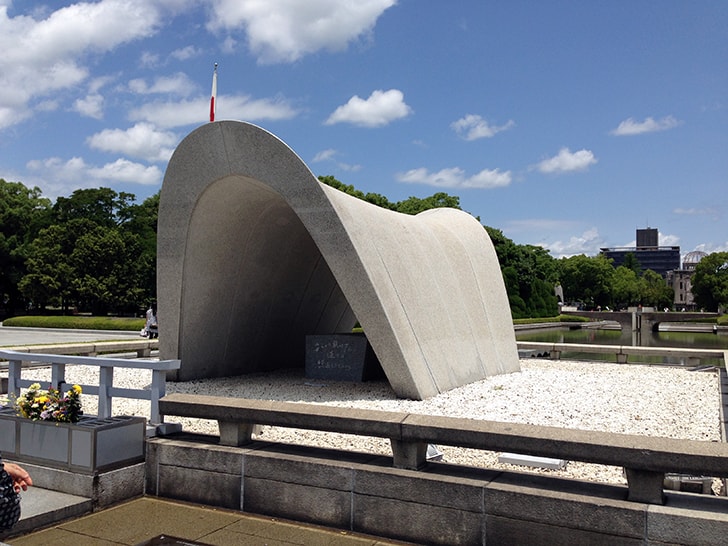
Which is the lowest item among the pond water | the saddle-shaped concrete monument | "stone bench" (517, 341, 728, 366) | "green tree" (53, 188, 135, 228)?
the pond water

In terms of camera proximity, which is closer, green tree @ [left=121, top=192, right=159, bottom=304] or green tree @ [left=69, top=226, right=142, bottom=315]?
green tree @ [left=69, top=226, right=142, bottom=315]

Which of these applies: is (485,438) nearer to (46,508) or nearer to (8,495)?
(8,495)

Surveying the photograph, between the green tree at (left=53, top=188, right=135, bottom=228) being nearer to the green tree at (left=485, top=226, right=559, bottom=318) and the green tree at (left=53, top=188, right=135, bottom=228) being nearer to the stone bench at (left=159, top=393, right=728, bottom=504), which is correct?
the green tree at (left=485, top=226, right=559, bottom=318)

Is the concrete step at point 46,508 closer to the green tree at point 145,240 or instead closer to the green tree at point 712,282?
the green tree at point 145,240

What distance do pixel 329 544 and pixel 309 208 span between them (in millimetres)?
7105

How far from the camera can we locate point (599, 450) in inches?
175

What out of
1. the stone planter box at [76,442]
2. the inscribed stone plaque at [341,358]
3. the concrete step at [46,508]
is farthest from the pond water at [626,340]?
the concrete step at [46,508]

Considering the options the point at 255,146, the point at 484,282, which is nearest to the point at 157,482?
the point at 255,146

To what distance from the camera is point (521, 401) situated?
12.0 metres

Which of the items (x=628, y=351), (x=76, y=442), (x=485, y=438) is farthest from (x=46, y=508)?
(x=628, y=351)

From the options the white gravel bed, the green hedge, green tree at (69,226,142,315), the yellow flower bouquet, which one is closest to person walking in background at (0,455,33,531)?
the yellow flower bouquet

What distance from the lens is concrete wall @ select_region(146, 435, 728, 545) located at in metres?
4.33

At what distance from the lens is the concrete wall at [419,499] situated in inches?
171

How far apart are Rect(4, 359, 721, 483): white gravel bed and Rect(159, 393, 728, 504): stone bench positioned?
278cm
